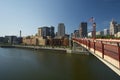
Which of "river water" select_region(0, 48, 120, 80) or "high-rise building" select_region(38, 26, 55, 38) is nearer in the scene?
"river water" select_region(0, 48, 120, 80)

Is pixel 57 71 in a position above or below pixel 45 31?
below

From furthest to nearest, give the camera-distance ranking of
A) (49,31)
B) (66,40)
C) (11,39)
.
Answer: (49,31) < (11,39) < (66,40)

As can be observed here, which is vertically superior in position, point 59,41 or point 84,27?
point 84,27

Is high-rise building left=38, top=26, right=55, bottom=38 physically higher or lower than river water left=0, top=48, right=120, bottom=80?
higher

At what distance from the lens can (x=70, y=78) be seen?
2412 cm

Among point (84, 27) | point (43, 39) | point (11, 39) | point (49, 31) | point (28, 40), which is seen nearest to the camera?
point (84, 27)

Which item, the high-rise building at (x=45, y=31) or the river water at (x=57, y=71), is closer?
the river water at (x=57, y=71)

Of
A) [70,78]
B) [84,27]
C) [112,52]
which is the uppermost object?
[84,27]

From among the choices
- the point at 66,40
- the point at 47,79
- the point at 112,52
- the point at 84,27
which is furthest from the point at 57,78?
the point at 66,40

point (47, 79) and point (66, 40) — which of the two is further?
point (66, 40)

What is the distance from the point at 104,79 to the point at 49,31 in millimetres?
176541

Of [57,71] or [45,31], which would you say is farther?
[45,31]

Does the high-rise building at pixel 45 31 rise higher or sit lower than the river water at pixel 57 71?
higher

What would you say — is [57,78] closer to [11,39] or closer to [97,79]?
[97,79]
